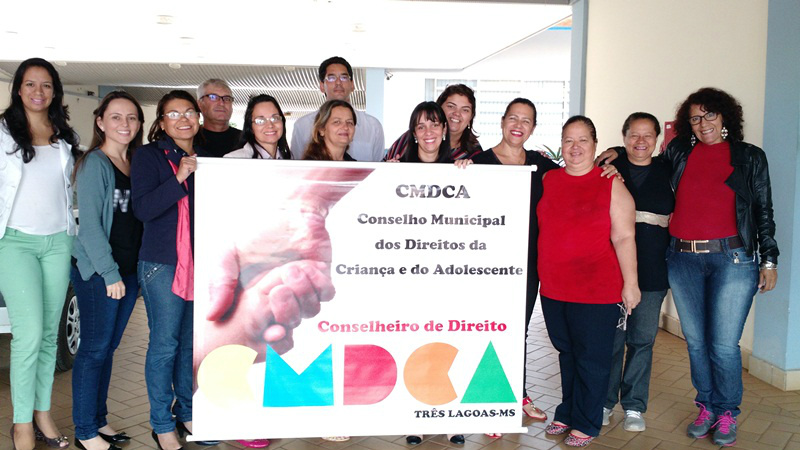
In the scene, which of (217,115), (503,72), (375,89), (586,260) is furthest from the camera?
(503,72)

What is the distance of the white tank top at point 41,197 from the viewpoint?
3.04 m

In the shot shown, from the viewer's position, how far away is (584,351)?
3256mm

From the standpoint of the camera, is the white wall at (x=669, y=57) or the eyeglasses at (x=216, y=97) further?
the white wall at (x=669, y=57)

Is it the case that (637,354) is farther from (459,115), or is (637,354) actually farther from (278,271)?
(278,271)

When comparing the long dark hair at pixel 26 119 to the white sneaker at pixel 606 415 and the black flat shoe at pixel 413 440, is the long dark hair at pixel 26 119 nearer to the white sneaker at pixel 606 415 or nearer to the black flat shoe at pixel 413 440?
the black flat shoe at pixel 413 440

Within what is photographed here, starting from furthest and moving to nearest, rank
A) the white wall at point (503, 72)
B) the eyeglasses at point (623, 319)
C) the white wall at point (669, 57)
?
the white wall at point (503, 72), the white wall at point (669, 57), the eyeglasses at point (623, 319)

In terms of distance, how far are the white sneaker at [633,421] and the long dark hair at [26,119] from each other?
3.39m

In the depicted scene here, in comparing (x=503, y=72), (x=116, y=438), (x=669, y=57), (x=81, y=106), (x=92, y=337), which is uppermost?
(x=503, y=72)

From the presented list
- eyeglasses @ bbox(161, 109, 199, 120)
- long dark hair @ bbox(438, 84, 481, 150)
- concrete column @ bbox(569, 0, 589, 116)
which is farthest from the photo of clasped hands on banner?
concrete column @ bbox(569, 0, 589, 116)

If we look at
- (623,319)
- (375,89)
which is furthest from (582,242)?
(375,89)

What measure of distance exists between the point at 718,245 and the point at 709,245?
0.04m

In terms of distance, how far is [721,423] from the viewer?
3449 mm

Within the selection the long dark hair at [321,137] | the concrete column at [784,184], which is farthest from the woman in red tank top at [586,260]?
the concrete column at [784,184]

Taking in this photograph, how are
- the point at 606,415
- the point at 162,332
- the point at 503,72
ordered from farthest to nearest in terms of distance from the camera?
the point at 503,72 < the point at 606,415 < the point at 162,332
